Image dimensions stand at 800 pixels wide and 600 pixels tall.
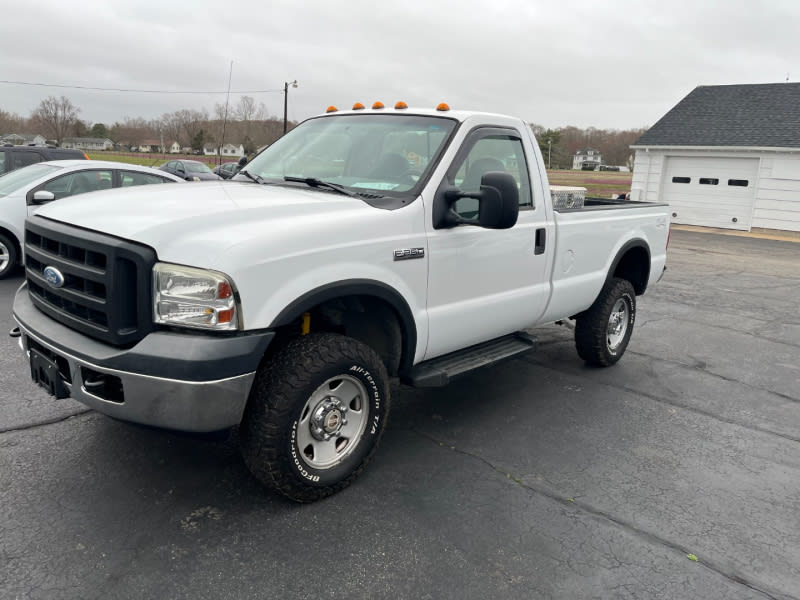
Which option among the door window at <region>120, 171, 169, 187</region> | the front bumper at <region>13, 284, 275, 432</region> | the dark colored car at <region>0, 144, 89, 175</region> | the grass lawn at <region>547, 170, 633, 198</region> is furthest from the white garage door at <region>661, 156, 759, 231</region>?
the front bumper at <region>13, 284, 275, 432</region>

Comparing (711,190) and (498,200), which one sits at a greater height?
(711,190)

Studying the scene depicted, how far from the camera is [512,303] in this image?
4402 mm

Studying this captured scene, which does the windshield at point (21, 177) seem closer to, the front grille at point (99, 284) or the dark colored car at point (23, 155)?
the dark colored car at point (23, 155)

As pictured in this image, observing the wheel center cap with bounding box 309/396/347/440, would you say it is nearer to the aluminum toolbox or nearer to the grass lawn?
the aluminum toolbox

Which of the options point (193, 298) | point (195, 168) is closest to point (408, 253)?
point (193, 298)

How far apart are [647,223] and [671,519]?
11.2 feet

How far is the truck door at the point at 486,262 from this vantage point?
381 cm

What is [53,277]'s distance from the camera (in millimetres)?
3188

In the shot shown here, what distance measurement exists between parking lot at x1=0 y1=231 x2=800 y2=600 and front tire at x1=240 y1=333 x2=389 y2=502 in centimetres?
17

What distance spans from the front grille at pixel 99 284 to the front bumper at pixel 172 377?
0.35ft

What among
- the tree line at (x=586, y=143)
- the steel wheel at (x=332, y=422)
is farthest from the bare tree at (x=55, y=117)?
the steel wheel at (x=332, y=422)

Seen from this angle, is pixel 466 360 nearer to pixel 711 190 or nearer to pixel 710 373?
pixel 710 373

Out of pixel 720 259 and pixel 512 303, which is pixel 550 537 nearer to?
pixel 512 303

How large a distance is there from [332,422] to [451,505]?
0.77 m
